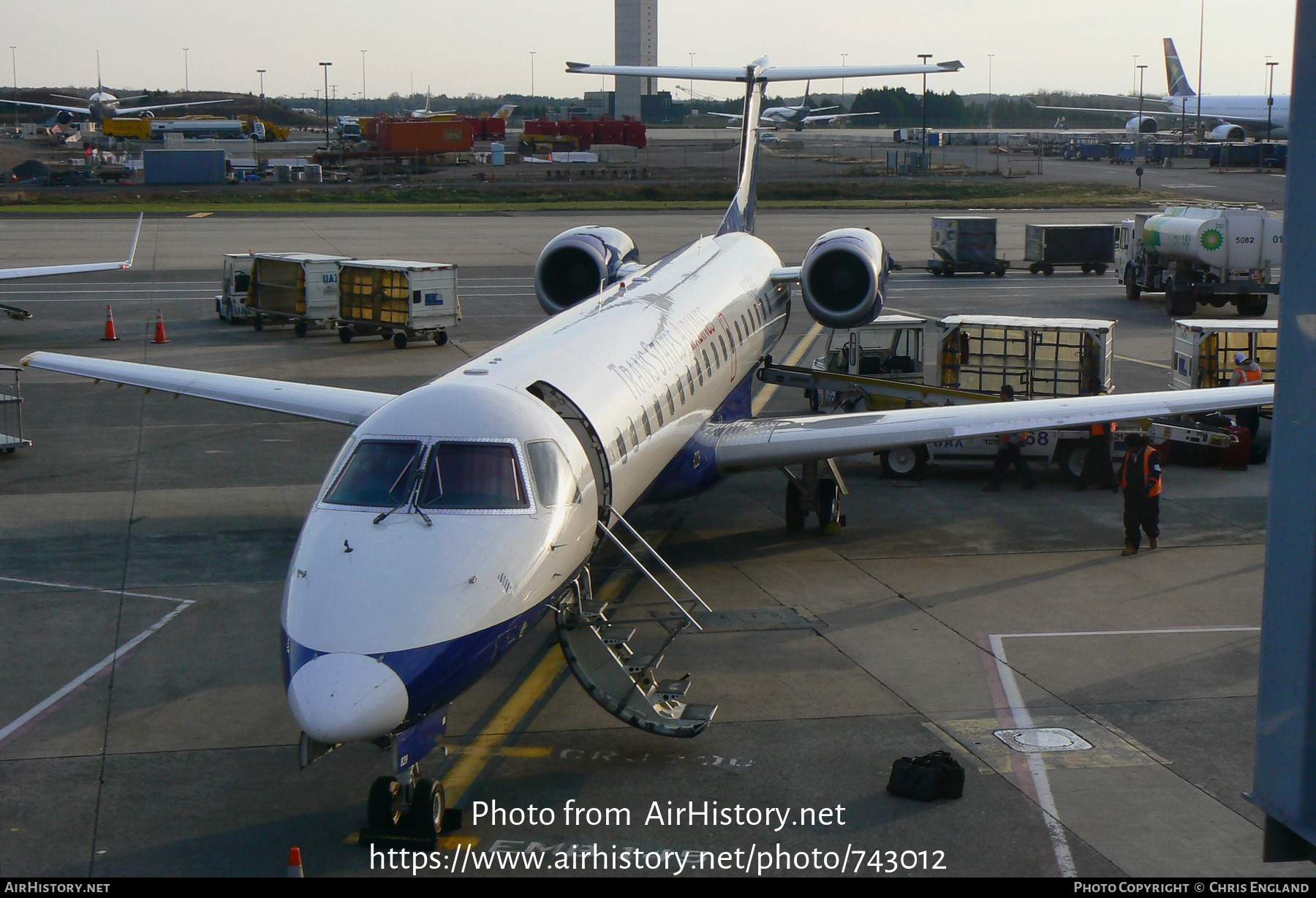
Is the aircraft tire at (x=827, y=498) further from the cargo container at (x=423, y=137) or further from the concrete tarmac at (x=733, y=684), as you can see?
the cargo container at (x=423, y=137)

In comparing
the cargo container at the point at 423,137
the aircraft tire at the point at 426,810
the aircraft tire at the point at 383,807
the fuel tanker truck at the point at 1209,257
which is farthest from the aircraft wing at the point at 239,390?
the cargo container at the point at 423,137

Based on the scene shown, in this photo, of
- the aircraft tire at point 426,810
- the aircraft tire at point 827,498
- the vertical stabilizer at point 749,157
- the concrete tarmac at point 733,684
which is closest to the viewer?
the aircraft tire at point 426,810

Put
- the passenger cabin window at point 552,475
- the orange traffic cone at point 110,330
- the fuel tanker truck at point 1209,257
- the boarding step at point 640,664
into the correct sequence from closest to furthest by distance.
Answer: the passenger cabin window at point 552,475, the boarding step at point 640,664, the orange traffic cone at point 110,330, the fuel tanker truck at point 1209,257

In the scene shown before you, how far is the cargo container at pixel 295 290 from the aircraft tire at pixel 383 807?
95.5ft

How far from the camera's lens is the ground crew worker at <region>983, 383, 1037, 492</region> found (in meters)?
22.4

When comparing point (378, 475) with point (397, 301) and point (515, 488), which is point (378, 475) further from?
point (397, 301)

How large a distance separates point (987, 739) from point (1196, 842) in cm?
244

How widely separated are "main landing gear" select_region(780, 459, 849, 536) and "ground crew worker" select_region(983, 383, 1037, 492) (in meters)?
3.73

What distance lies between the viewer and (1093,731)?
42.0 feet

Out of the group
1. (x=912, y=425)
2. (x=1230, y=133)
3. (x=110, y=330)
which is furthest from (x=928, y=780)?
(x=1230, y=133)

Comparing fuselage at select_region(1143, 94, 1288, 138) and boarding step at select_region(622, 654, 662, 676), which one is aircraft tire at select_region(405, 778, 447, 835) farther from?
fuselage at select_region(1143, 94, 1288, 138)

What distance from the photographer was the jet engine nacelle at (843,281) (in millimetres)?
23484

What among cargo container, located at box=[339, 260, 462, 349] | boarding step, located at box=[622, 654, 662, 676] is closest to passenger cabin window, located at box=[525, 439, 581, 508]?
boarding step, located at box=[622, 654, 662, 676]

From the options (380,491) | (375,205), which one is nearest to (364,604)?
(380,491)
